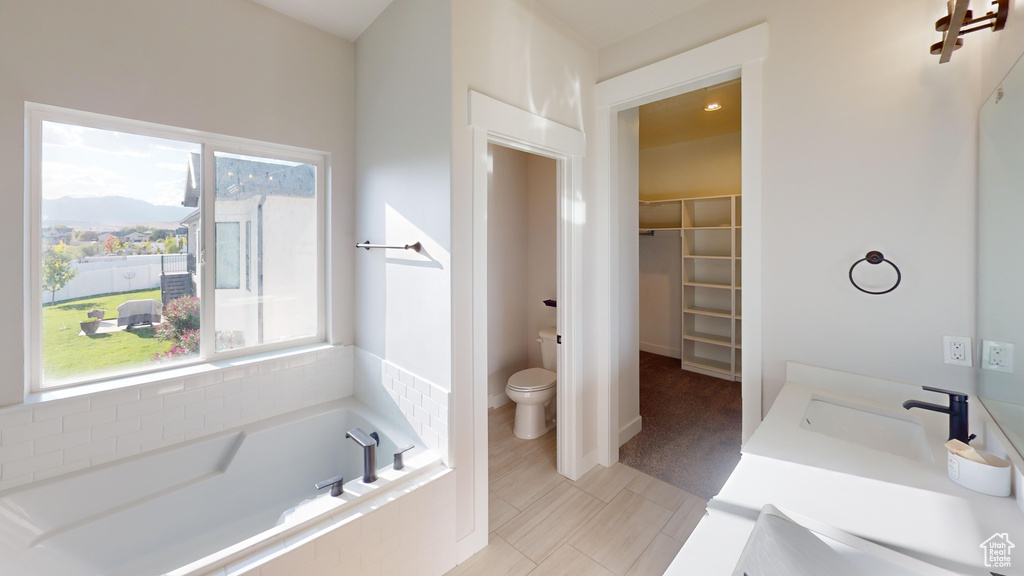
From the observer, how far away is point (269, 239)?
7.36 feet

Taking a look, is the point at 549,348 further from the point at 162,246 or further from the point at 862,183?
the point at 162,246

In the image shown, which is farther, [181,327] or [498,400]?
[498,400]

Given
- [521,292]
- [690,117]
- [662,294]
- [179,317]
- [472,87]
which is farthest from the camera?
[662,294]

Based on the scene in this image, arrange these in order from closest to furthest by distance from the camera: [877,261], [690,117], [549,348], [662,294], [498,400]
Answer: [877,261]
[549,348]
[498,400]
[690,117]
[662,294]

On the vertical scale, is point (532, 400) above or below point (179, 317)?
below

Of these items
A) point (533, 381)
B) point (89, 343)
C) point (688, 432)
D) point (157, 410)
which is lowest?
point (688, 432)

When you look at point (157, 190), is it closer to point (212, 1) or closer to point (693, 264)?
point (212, 1)

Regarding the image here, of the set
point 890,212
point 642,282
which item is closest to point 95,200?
point 890,212

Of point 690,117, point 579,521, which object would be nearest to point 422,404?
point 579,521

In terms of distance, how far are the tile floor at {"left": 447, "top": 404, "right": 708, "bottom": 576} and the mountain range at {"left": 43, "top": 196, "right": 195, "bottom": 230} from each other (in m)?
2.20

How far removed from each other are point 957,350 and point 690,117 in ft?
9.95

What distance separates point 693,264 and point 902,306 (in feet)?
10.6

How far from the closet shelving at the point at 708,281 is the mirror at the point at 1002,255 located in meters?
2.94

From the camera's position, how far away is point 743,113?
1.84 m
